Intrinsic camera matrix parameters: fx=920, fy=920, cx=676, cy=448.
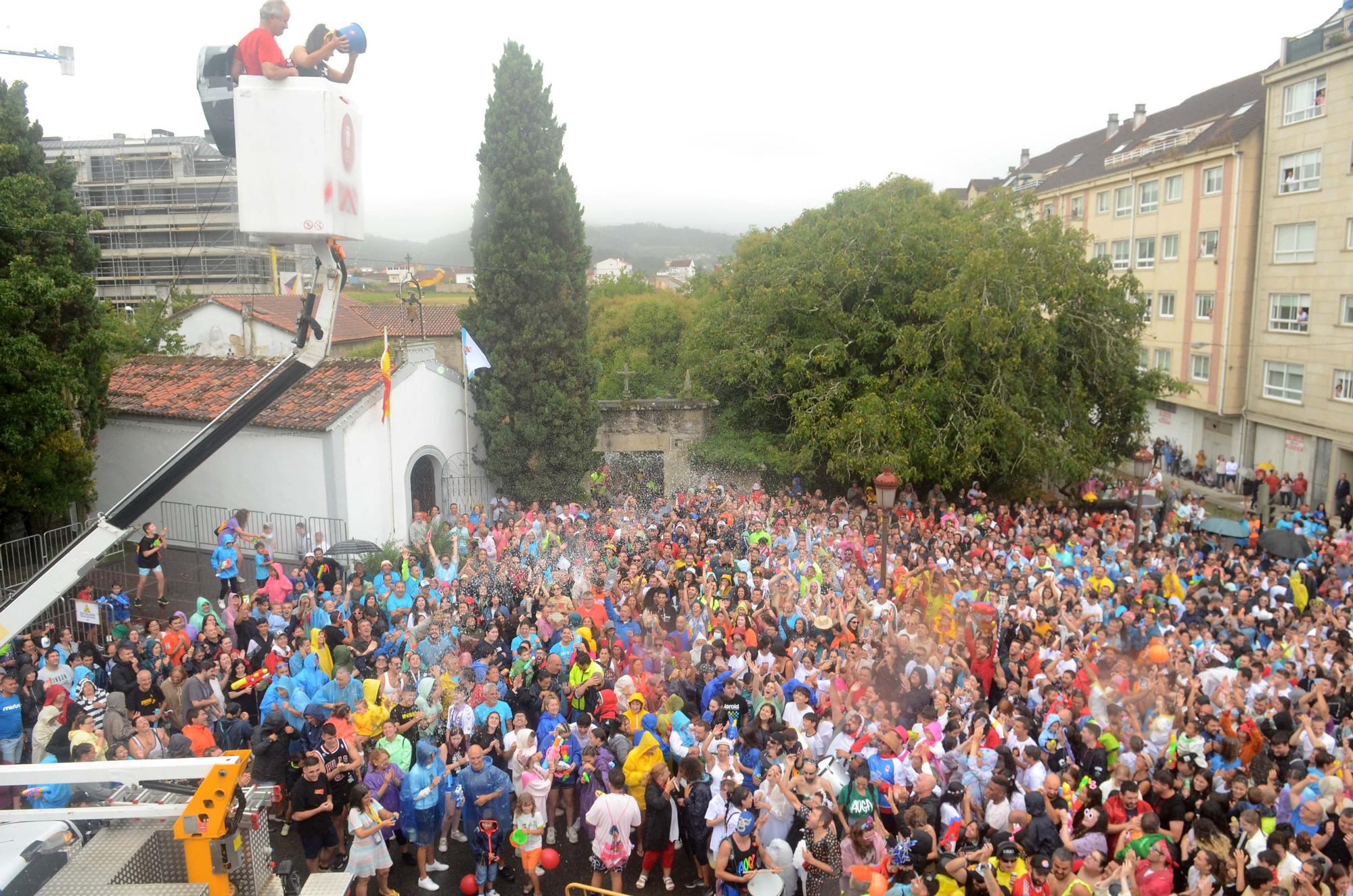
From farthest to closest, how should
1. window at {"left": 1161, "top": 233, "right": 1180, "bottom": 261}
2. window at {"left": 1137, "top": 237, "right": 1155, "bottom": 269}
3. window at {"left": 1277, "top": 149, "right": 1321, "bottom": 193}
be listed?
window at {"left": 1137, "top": 237, "right": 1155, "bottom": 269}
window at {"left": 1161, "top": 233, "right": 1180, "bottom": 261}
window at {"left": 1277, "top": 149, "right": 1321, "bottom": 193}

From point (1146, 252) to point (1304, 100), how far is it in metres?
9.28

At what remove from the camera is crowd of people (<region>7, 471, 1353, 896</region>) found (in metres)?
6.96

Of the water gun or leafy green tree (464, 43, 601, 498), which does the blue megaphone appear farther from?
leafy green tree (464, 43, 601, 498)

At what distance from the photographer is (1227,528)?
1759 centimetres

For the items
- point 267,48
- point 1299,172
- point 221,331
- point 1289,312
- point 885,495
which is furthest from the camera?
point 221,331

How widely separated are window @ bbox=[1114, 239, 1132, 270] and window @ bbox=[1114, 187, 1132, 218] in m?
1.06

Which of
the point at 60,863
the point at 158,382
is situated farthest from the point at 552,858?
the point at 158,382

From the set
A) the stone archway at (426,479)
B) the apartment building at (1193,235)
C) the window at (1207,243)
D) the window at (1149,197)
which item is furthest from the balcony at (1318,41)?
the stone archway at (426,479)

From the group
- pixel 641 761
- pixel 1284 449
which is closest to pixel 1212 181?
pixel 1284 449

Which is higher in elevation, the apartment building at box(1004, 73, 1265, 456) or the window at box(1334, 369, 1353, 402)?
the apartment building at box(1004, 73, 1265, 456)

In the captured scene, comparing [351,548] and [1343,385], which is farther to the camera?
[1343,385]

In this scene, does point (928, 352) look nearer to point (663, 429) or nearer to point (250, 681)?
point (663, 429)

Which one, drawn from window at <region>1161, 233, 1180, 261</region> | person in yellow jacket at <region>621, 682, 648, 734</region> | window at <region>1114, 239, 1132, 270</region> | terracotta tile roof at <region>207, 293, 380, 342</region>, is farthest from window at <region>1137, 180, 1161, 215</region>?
person in yellow jacket at <region>621, 682, 648, 734</region>

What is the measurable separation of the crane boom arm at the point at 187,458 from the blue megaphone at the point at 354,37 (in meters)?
1.52
